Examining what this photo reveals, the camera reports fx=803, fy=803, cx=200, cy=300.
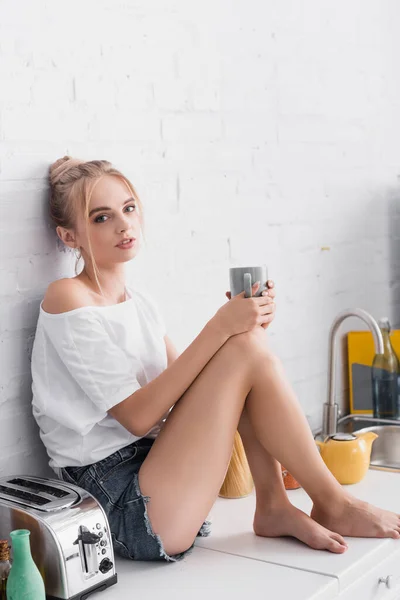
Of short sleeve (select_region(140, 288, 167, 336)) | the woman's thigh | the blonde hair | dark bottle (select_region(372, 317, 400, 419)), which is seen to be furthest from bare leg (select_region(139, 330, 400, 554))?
dark bottle (select_region(372, 317, 400, 419))

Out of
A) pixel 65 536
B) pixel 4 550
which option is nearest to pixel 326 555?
pixel 65 536

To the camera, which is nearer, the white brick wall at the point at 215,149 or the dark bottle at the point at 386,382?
the white brick wall at the point at 215,149

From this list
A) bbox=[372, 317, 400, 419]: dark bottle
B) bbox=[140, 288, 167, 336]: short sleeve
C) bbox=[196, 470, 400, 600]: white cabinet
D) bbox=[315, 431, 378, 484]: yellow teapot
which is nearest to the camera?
bbox=[196, 470, 400, 600]: white cabinet

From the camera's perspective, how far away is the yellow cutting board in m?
2.77

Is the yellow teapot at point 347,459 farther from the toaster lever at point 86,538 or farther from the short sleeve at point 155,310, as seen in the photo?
the toaster lever at point 86,538

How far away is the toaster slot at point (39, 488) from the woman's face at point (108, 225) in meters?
0.49

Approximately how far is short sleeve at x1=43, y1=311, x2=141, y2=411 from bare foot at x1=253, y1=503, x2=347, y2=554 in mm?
395

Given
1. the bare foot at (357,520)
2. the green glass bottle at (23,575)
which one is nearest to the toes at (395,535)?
the bare foot at (357,520)

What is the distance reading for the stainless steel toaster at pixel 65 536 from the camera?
1.38 meters

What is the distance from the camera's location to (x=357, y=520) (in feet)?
5.47

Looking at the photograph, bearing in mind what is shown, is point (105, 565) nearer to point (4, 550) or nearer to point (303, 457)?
point (4, 550)

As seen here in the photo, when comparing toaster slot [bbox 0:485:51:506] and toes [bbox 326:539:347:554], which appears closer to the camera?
toaster slot [bbox 0:485:51:506]

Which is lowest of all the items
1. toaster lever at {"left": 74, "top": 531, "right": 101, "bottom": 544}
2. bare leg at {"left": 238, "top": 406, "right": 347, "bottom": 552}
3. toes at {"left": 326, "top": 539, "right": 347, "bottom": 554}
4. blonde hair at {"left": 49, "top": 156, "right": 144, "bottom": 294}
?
toes at {"left": 326, "top": 539, "right": 347, "bottom": 554}

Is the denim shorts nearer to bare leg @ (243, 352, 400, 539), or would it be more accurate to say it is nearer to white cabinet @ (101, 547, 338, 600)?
white cabinet @ (101, 547, 338, 600)
